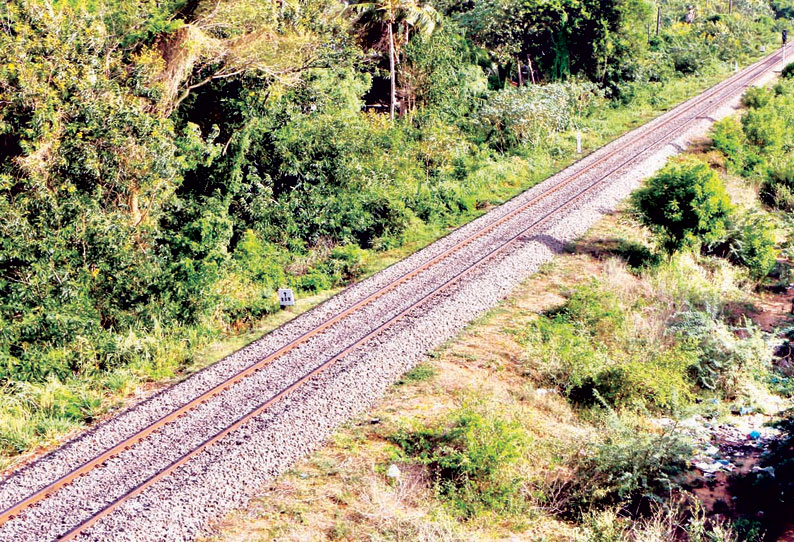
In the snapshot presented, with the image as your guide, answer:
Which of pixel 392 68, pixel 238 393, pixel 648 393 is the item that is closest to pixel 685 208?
pixel 648 393

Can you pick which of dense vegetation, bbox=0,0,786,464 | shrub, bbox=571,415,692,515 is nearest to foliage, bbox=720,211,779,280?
dense vegetation, bbox=0,0,786,464

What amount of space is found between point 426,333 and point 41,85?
9.60 metres

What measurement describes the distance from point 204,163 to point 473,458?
1260 cm

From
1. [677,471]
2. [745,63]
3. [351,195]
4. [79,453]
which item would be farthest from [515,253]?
[745,63]

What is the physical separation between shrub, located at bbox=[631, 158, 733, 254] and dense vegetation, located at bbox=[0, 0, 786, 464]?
22.2 ft

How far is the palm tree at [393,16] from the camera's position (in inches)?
1113

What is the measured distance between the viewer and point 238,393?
41.1 feet

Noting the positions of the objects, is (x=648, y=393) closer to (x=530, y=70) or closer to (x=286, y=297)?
(x=286, y=297)

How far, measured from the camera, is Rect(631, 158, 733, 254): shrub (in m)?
18.7

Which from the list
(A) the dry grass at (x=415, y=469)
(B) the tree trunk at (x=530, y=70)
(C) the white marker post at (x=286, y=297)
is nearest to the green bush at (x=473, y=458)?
(A) the dry grass at (x=415, y=469)

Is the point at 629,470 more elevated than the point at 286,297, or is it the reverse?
the point at 286,297

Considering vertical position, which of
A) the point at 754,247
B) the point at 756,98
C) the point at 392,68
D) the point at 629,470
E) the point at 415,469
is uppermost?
the point at 392,68

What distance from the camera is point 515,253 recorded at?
1883cm

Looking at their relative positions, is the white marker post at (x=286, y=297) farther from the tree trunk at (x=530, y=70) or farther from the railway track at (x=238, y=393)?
the tree trunk at (x=530, y=70)
